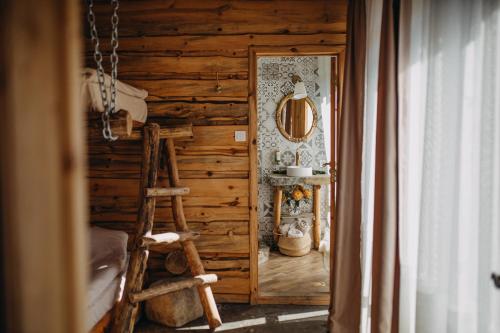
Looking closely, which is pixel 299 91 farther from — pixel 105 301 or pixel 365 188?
pixel 105 301

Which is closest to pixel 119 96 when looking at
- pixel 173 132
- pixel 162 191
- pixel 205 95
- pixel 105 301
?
pixel 173 132

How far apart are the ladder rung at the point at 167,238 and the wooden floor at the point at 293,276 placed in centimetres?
107

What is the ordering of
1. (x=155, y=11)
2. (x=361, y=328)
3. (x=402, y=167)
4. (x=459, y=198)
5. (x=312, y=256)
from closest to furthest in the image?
(x=459, y=198), (x=402, y=167), (x=361, y=328), (x=155, y=11), (x=312, y=256)

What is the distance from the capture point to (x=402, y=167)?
5.58ft

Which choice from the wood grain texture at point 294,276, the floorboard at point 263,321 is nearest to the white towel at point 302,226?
the wood grain texture at point 294,276

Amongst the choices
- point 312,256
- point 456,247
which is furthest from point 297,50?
point 312,256

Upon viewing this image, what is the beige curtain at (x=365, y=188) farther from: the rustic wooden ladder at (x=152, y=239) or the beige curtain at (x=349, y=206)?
the rustic wooden ladder at (x=152, y=239)

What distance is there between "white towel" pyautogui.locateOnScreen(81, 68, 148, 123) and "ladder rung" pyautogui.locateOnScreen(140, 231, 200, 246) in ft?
3.07

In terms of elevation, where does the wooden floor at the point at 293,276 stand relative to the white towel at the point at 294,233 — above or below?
below

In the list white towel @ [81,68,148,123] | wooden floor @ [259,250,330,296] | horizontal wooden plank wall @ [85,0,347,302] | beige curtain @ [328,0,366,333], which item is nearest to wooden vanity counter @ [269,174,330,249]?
wooden floor @ [259,250,330,296]

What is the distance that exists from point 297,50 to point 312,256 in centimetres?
268

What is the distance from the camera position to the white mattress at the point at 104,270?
205 cm

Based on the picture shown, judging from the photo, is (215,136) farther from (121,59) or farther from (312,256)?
(312,256)

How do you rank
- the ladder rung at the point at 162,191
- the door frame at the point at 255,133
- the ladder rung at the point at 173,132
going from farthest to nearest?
the door frame at the point at 255,133, the ladder rung at the point at 173,132, the ladder rung at the point at 162,191
